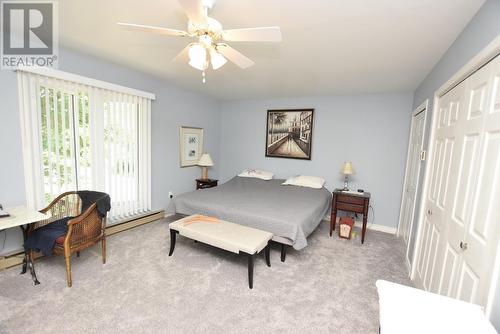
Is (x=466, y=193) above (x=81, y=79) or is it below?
below

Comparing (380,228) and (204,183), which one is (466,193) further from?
(204,183)

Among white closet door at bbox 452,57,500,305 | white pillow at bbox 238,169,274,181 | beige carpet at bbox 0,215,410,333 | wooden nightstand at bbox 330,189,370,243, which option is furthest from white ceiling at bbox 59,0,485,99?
beige carpet at bbox 0,215,410,333

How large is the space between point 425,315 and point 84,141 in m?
3.61

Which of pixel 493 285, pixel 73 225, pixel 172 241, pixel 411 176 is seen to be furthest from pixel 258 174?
pixel 493 285

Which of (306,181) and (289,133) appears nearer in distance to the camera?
(306,181)

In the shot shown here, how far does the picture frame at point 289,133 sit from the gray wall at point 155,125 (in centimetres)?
135

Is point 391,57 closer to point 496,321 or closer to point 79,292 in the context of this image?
point 496,321

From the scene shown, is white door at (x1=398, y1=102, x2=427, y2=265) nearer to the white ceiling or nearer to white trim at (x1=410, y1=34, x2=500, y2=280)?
white trim at (x1=410, y1=34, x2=500, y2=280)

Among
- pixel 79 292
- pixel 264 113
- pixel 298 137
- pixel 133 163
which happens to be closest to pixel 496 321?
pixel 79 292

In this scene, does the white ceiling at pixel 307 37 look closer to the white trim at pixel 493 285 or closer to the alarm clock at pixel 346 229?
the white trim at pixel 493 285

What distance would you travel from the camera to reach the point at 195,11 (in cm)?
132

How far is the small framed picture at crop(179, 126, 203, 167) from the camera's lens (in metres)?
4.26

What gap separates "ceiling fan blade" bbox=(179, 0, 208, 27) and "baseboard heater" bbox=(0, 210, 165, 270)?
2911 millimetres

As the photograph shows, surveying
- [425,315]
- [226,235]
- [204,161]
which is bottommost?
[226,235]
